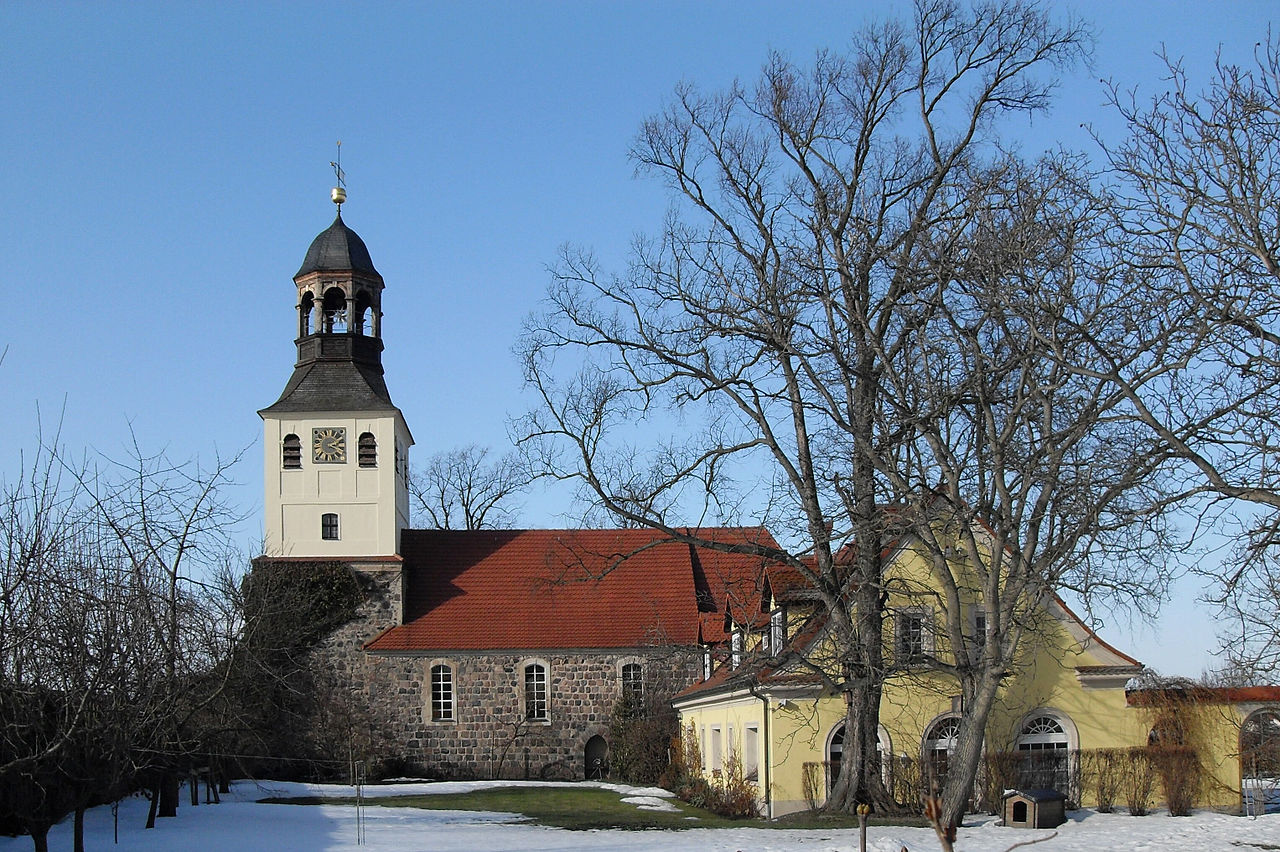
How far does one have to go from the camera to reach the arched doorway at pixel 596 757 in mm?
35031

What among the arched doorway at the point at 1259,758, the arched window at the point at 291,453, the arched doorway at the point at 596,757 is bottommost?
the arched doorway at the point at 596,757

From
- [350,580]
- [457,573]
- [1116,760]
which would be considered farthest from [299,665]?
[1116,760]

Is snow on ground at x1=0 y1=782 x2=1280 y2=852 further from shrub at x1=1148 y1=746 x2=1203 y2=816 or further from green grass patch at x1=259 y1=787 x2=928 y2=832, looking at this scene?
green grass patch at x1=259 y1=787 x2=928 y2=832

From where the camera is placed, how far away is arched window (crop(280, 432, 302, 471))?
3569 cm

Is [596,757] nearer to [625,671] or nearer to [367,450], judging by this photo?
[625,671]

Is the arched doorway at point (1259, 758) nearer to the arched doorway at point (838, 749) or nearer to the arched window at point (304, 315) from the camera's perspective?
the arched doorway at point (838, 749)

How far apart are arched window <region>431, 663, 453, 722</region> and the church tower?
3.53 m

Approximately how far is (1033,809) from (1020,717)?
13.3ft

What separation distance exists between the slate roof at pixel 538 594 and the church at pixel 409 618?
0.06 m

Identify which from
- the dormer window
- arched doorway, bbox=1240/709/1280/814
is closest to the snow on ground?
arched doorway, bbox=1240/709/1280/814

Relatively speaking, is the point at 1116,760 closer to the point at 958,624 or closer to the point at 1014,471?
the point at 958,624

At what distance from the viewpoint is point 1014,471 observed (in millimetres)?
16531

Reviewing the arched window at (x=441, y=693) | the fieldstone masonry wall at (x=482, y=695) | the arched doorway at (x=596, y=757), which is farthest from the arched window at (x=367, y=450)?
the arched doorway at (x=596, y=757)

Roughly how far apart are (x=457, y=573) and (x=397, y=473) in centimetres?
342
